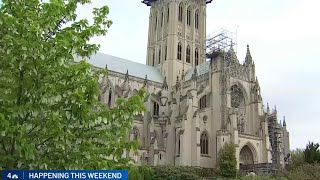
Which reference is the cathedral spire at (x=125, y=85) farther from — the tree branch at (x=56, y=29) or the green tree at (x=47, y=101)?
the green tree at (x=47, y=101)

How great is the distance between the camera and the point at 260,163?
46781 millimetres

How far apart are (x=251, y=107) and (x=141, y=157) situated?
50.5ft

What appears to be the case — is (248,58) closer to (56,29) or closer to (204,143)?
(204,143)

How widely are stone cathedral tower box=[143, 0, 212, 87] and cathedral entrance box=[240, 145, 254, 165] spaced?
15.2m

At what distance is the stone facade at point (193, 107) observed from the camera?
4612 cm

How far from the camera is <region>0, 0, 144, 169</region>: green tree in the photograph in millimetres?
8125

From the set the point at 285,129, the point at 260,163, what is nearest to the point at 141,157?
the point at 260,163

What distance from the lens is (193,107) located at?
47.0m

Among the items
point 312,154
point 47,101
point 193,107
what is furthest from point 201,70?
point 47,101

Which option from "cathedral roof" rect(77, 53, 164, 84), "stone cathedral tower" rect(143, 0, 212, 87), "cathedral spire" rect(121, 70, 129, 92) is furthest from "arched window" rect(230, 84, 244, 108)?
"cathedral spire" rect(121, 70, 129, 92)

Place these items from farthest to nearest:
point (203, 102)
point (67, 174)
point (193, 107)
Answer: point (203, 102), point (193, 107), point (67, 174)

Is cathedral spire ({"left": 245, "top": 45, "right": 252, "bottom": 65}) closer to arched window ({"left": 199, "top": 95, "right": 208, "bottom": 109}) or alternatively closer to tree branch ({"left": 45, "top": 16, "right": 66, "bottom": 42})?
arched window ({"left": 199, "top": 95, "right": 208, "bottom": 109})

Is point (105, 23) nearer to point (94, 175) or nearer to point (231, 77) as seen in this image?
point (94, 175)

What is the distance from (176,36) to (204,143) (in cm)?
1958
